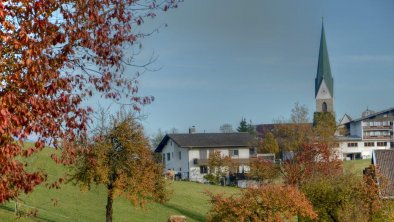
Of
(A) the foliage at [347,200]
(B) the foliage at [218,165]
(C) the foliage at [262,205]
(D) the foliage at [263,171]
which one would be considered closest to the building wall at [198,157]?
(B) the foliage at [218,165]

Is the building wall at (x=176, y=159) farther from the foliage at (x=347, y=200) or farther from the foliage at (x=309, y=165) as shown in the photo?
the foliage at (x=347, y=200)

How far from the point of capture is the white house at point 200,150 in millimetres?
88750

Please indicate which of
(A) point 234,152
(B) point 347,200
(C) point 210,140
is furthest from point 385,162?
(C) point 210,140

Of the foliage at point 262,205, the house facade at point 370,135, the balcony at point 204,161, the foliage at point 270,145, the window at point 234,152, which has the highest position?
the house facade at point 370,135

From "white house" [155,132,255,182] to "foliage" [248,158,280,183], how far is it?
62.9 ft

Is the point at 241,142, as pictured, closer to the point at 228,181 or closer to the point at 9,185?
the point at 228,181

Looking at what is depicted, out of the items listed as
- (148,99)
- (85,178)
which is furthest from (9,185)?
(85,178)

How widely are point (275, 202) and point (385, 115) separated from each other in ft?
367

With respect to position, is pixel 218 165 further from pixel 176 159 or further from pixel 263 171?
pixel 263 171

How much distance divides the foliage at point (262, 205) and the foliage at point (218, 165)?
2108 inches

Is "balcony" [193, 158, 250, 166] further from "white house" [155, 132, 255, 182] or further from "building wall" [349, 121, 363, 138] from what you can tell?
"building wall" [349, 121, 363, 138]

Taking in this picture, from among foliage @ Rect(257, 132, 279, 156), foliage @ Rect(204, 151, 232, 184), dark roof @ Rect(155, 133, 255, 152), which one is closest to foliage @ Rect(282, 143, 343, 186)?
foliage @ Rect(204, 151, 232, 184)

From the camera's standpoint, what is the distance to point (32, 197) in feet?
127

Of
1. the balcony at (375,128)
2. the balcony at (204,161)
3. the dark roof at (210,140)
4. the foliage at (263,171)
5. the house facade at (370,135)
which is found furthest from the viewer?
the balcony at (375,128)
